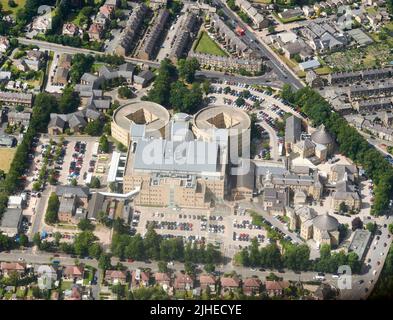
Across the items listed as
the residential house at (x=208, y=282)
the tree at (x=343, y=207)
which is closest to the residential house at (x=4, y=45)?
the residential house at (x=208, y=282)

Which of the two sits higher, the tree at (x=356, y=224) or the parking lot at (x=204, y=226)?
the tree at (x=356, y=224)

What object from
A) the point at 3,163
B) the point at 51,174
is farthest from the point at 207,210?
the point at 3,163

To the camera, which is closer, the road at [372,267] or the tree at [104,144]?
the road at [372,267]

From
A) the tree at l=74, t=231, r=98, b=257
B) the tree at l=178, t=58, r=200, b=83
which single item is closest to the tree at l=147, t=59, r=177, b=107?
the tree at l=178, t=58, r=200, b=83

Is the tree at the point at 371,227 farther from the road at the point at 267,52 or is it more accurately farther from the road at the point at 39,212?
the road at the point at 39,212

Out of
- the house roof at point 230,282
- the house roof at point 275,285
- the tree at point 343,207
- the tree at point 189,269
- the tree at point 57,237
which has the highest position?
the tree at point 343,207

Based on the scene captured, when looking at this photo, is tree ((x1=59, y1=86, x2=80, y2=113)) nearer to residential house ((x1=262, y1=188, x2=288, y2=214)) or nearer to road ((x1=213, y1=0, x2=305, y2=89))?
road ((x1=213, y1=0, x2=305, y2=89))

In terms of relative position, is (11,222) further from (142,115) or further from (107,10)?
(107,10)
